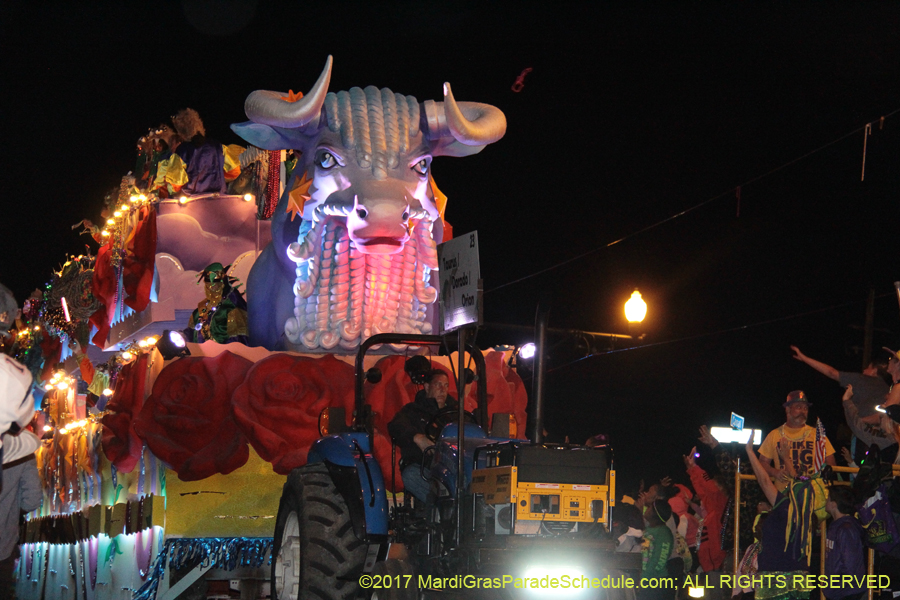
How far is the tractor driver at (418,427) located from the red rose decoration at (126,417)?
9.71 feet

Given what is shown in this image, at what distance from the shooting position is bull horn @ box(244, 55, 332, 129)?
9.26 meters

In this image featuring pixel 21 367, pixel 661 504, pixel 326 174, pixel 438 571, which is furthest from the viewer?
pixel 661 504

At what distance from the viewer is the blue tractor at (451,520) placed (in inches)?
221

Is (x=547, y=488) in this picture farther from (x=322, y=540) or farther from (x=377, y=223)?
(x=377, y=223)

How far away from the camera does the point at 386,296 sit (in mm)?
9578

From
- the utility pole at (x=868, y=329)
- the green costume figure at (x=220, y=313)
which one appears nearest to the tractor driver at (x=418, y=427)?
the green costume figure at (x=220, y=313)

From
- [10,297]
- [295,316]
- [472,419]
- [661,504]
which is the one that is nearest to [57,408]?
[295,316]

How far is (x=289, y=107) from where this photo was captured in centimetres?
934

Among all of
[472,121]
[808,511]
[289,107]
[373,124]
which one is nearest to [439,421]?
[808,511]

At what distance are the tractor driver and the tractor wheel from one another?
519 millimetres

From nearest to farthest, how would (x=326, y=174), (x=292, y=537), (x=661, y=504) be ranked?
1. (x=292, y=537)
2. (x=326, y=174)
3. (x=661, y=504)

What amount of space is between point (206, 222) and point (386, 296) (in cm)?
438

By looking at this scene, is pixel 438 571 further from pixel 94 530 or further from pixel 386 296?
pixel 94 530

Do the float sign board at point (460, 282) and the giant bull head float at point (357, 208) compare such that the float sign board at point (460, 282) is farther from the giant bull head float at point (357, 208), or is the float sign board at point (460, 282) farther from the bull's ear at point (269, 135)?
the bull's ear at point (269, 135)
